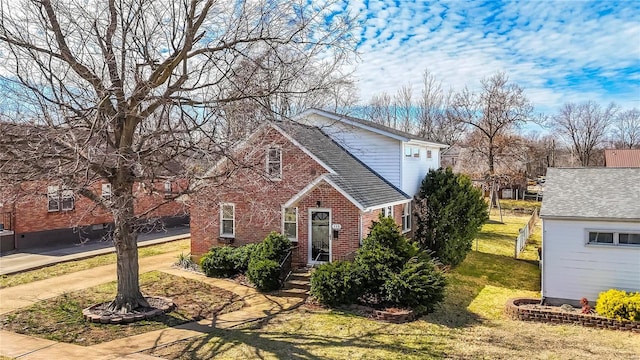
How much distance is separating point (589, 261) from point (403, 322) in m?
6.42

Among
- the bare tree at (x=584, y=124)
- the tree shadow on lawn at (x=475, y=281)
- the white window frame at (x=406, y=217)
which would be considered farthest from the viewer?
the bare tree at (x=584, y=124)

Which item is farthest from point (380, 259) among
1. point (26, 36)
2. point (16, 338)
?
point (26, 36)

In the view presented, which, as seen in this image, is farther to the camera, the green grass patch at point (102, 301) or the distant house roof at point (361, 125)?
the distant house roof at point (361, 125)

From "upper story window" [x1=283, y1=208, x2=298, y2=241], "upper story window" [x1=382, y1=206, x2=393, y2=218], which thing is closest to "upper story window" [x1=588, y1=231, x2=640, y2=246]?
"upper story window" [x1=382, y1=206, x2=393, y2=218]

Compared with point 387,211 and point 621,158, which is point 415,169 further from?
point 621,158

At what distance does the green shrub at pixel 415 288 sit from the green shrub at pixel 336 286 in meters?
0.96

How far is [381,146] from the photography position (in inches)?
783

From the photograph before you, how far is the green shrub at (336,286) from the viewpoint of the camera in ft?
42.5

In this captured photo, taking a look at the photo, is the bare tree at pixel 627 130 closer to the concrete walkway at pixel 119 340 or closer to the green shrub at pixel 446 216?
the green shrub at pixel 446 216

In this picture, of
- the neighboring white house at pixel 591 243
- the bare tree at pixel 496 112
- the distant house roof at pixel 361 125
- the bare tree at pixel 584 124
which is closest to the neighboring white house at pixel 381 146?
the distant house roof at pixel 361 125

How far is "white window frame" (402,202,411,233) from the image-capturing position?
20094 millimetres

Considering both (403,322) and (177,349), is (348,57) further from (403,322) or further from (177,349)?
(177,349)

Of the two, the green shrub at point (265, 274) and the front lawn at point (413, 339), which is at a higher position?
the green shrub at point (265, 274)

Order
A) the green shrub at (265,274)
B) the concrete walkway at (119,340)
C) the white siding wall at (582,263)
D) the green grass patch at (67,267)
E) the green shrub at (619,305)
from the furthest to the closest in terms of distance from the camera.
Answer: the green grass patch at (67,267) < the green shrub at (265,274) < the white siding wall at (582,263) < the green shrub at (619,305) < the concrete walkway at (119,340)
